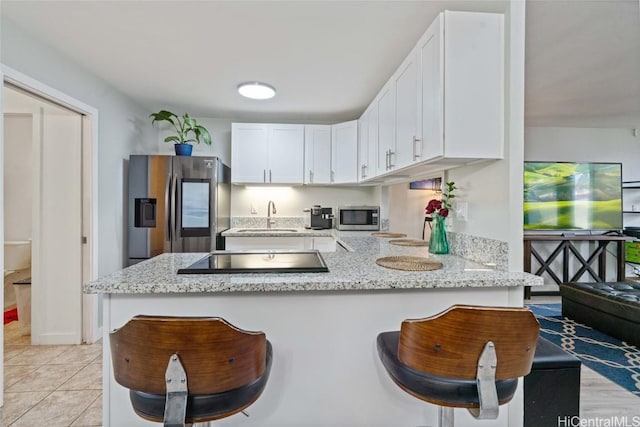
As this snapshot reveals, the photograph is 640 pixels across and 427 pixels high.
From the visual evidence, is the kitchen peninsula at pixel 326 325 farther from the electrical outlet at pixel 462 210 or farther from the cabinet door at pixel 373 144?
the cabinet door at pixel 373 144

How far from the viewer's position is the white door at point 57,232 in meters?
2.76

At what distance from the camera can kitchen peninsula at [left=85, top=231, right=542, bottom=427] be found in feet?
4.40

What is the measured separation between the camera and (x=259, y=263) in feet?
5.24

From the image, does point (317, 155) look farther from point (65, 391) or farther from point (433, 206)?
point (65, 391)

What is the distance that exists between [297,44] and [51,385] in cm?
291

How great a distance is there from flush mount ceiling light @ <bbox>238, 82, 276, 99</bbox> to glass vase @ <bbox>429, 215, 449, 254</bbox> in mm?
1932

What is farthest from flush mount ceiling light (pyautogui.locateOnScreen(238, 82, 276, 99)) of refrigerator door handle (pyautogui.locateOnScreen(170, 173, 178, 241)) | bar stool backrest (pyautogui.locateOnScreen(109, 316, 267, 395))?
bar stool backrest (pyautogui.locateOnScreen(109, 316, 267, 395))

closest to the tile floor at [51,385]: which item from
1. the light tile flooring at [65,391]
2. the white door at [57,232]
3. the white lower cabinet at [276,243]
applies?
the light tile flooring at [65,391]

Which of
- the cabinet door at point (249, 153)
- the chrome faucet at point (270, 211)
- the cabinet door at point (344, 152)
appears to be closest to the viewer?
the cabinet door at point (344, 152)

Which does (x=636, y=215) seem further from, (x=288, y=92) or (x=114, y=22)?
(x=114, y=22)

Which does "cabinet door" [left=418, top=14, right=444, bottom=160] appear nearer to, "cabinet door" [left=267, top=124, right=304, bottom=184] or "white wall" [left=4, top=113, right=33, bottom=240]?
"cabinet door" [left=267, top=124, right=304, bottom=184]

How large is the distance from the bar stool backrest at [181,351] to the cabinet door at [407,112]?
1.43 m

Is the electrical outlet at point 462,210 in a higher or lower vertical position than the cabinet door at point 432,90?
lower

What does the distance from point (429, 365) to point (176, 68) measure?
277cm
